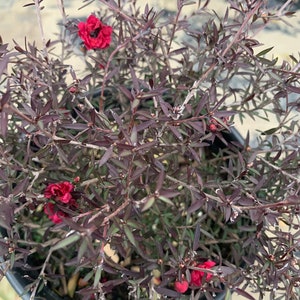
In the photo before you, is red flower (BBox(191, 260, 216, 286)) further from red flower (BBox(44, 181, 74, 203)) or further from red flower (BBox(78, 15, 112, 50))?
red flower (BBox(78, 15, 112, 50))

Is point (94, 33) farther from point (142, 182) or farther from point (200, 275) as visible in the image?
point (200, 275)

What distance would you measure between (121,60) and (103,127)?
23 cm

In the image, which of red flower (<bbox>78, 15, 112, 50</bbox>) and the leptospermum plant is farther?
red flower (<bbox>78, 15, 112, 50</bbox>)

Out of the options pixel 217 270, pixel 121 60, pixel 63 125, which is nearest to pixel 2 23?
pixel 121 60

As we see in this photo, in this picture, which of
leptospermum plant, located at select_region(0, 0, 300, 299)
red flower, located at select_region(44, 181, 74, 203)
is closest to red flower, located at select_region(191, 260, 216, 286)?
leptospermum plant, located at select_region(0, 0, 300, 299)

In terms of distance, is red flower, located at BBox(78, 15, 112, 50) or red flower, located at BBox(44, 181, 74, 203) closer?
red flower, located at BBox(44, 181, 74, 203)

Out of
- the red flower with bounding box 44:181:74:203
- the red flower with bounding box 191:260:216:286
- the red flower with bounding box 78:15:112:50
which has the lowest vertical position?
the red flower with bounding box 191:260:216:286

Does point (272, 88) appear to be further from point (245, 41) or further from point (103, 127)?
point (103, 127)

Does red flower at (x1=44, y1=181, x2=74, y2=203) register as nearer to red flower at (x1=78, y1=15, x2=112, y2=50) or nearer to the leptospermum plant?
the leptospermum plant

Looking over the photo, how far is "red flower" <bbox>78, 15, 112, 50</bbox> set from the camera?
62 centimetres

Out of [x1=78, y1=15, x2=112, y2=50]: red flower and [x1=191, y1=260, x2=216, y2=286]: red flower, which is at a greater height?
[x1=78, y1=15, x2=112, y2=50]: red flower

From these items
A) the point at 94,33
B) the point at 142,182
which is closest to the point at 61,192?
the point at 142,182

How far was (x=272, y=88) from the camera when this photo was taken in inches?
26.9

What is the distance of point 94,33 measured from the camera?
632mm
